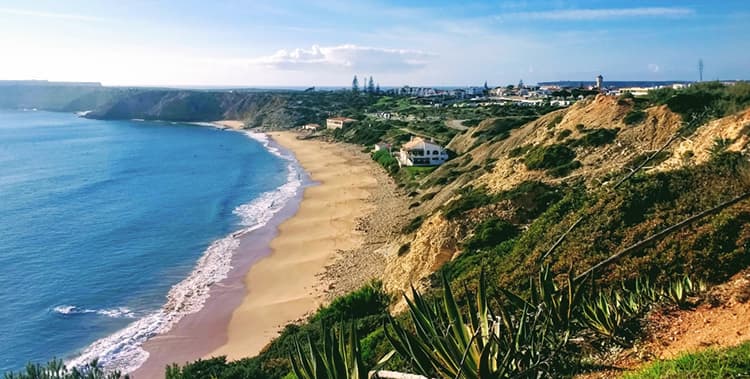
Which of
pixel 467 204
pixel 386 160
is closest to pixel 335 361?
pixel 467 204

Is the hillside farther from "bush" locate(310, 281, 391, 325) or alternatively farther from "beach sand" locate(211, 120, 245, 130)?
"beach sand" locate(211, 120, 245, 130)

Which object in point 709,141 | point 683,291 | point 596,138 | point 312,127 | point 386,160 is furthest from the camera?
point 312,127

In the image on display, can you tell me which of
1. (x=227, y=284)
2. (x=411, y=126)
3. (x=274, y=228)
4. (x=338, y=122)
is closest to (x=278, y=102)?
(x=338, y=122)

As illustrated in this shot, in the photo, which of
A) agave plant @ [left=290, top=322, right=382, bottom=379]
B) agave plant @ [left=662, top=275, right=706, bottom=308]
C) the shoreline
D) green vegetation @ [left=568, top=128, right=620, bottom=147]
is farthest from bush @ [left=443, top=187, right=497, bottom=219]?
agave plant @ [left=290, top=322, right=382, bottom=379]

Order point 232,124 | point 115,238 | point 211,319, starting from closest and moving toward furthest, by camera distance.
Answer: point 211,319, point 115,238, point 232,124

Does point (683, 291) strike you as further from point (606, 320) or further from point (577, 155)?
point (577, 155)
